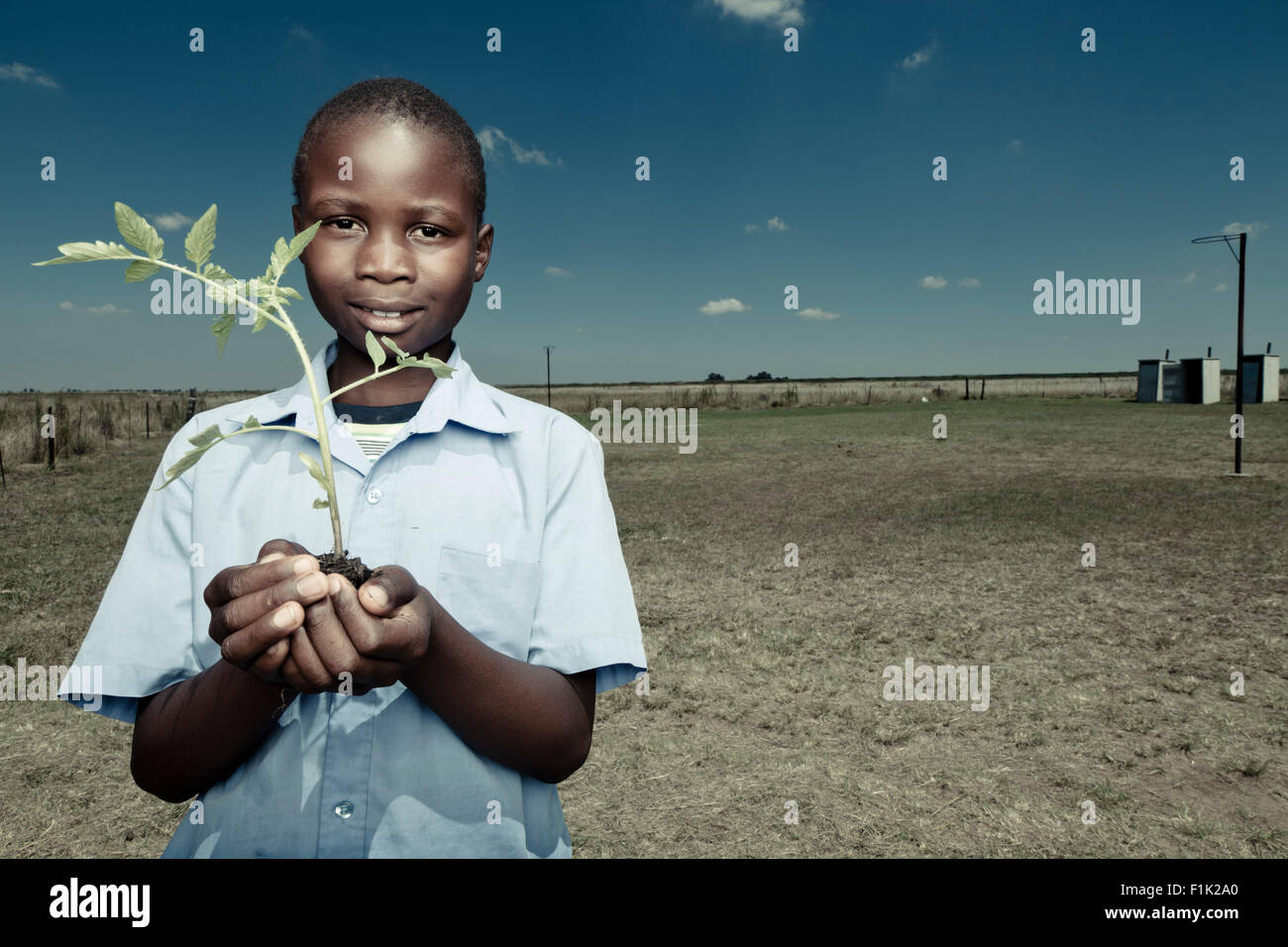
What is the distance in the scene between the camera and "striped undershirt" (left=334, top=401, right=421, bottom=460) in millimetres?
1402

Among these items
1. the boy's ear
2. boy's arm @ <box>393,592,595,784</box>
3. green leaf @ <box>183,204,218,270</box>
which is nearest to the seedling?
green leaf @ <box>183,204,218,270</box>

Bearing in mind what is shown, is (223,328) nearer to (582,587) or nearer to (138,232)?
(138,232)

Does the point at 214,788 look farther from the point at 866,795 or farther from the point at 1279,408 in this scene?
the point at 1279,408

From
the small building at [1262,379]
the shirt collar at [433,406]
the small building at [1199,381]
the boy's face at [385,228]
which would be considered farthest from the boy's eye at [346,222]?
the small building at [1262,379]

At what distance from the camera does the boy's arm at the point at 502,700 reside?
3.67ft

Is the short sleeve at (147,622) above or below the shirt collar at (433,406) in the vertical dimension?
below

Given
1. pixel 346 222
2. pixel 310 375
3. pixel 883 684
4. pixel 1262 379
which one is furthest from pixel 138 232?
pixel 1262 379

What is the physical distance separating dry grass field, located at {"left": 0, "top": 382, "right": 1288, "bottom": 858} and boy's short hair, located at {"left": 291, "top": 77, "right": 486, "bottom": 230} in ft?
10.4

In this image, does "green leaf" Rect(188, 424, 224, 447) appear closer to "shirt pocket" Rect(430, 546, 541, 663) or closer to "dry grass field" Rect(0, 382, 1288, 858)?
"shirt pocket" Rect(430, 546, 541, 663)

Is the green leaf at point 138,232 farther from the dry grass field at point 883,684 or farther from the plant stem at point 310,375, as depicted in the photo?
the dry grass field at point 883,684

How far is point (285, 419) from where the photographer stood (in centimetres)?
144

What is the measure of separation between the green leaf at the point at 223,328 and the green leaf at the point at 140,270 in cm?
9

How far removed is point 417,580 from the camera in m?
1.28

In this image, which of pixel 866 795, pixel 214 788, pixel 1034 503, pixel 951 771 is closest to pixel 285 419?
pixel 214 788
